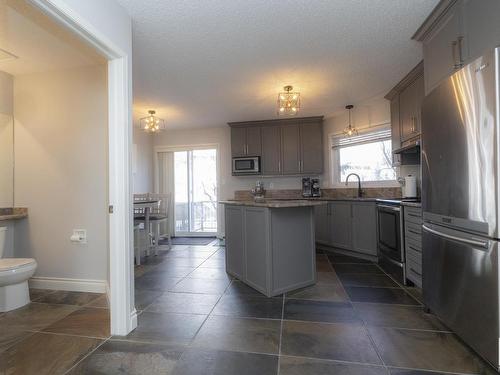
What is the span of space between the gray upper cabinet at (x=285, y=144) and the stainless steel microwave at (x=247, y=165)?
10 centimetres

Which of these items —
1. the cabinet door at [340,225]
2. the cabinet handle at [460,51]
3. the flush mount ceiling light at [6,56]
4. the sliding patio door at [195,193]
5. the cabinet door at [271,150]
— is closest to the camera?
the cabinet handle at [460,51]

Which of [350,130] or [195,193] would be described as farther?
[195,193]

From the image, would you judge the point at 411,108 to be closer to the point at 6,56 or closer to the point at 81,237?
the point at 81,237

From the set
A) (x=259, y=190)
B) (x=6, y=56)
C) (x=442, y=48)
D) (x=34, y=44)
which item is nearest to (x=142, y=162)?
(x=259, y=190)

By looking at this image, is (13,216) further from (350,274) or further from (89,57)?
(350,274)

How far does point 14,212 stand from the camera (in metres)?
2.77

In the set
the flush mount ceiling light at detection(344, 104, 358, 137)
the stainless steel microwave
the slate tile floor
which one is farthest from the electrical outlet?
the flush mount ceiling light at detection(344, 104, 358, 137)

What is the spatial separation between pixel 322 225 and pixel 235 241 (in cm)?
186

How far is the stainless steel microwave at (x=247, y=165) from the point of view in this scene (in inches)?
188

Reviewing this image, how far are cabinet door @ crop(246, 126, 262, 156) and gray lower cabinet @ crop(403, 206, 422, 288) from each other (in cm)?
276

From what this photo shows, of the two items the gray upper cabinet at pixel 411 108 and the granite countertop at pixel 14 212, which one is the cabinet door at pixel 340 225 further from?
the granite countertop at pixel 14 212

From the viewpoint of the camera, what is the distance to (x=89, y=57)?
8.05ft

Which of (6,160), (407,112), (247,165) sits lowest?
(6,160)

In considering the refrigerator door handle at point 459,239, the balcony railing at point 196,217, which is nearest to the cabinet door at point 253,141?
the balcony railing at point 196,217
